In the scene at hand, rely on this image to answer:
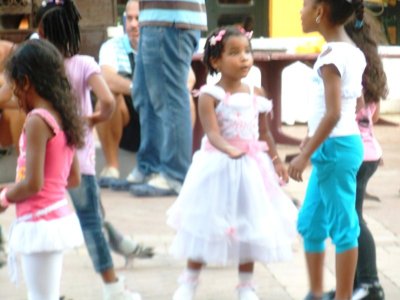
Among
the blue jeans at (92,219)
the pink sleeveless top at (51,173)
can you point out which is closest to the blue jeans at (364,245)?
the blue jeans at (92,219)

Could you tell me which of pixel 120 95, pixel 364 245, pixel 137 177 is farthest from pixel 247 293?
pixel 120 95

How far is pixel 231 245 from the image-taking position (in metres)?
5.84

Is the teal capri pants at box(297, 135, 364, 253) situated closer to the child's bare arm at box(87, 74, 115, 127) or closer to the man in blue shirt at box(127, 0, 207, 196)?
the child's bare arm at box(87, 74, 115, 127)

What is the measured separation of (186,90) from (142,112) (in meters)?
0.48

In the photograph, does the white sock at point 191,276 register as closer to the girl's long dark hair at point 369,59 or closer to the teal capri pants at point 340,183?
the teal capri pants at point 340,183

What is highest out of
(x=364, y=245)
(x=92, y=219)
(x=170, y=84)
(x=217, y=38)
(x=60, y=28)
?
(x=60, y=28)

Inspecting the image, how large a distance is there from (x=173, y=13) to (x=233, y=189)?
9.71ft

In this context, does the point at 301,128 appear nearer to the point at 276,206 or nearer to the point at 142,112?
the point at 142,112

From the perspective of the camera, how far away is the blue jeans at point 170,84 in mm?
8664

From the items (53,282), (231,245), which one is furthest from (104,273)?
(53,282)

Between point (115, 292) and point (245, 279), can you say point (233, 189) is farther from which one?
point (115, 292)

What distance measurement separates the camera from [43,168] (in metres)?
4.71

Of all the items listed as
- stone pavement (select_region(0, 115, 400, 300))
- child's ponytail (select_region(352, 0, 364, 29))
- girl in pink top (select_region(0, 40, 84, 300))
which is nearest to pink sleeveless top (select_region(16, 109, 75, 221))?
girl in pink top (select_region(0, 40, 84, 300))

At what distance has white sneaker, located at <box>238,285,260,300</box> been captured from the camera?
5.85 meters
